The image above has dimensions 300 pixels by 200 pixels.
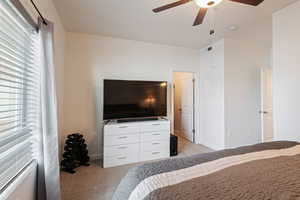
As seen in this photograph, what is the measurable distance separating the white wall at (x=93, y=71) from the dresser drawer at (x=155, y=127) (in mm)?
998

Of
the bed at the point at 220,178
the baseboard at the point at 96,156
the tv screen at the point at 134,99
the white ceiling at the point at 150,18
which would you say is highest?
the white ceiling at the point at 150,18

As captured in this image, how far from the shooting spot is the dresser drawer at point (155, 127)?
117 inches

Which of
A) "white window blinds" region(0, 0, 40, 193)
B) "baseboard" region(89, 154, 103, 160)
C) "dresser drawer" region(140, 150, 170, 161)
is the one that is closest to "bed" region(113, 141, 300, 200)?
"white window blinds" region(0, 0, 40, 193)

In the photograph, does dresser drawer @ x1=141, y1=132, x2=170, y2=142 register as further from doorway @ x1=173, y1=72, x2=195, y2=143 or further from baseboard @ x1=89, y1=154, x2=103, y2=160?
doorway @ x1=173, y1=72, x2=195, y2=143

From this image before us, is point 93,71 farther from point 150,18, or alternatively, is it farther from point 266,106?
point 266,106

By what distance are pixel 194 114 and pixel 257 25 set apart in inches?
94.8

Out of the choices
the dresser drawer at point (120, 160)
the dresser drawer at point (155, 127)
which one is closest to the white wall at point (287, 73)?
the dresser drawer at point (155, 127)

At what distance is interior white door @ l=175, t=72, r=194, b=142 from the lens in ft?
13.9

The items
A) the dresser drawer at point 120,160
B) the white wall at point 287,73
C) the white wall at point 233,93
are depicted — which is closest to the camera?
the white wall at point 287,73

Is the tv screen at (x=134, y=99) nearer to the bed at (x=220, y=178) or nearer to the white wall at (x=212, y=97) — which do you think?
the white wall at (x=212, y=97)

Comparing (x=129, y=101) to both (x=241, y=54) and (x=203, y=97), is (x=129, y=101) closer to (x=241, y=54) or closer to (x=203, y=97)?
(x=203, y=97)

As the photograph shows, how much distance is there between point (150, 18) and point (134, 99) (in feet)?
5.09

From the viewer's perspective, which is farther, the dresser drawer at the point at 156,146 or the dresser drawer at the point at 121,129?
the dresser drawer at the point at 156,146

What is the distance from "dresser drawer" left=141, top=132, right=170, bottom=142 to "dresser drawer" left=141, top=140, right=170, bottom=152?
2.5 inches
